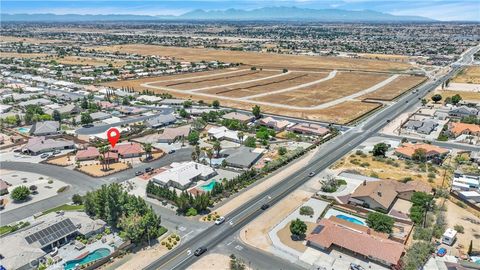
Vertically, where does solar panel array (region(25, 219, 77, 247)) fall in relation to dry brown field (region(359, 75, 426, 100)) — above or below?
below

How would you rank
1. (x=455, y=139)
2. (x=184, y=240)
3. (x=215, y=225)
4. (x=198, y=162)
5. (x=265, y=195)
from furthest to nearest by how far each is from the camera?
(x=455, y=139) < (x=198, y=162) < (x=265, y=195) < (x=215, y=225) < (x=184, y=240)

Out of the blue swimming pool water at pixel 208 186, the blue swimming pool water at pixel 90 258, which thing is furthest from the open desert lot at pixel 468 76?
the blue swimming pool water at pixel 90 258

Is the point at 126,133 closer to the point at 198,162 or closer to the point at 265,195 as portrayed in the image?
the point at 198,162

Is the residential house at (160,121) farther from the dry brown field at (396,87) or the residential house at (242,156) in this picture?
the dry brown field at (396,87)

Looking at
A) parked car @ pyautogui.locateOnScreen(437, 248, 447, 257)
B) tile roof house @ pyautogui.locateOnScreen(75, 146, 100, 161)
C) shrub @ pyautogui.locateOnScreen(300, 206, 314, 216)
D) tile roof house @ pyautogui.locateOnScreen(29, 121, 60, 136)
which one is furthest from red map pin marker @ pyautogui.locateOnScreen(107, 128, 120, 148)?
parked car @ pyautogui.locateOnScreen(437, 248, 447, 257)

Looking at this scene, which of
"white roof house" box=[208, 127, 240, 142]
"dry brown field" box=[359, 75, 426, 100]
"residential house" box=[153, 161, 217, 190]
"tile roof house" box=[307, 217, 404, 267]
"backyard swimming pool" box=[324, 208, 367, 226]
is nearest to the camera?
"tile roof house" box=[307, 217, 404, 267]

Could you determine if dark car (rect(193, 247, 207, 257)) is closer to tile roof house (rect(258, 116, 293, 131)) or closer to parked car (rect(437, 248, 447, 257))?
parked car (rect(437, 248, 447, 257))

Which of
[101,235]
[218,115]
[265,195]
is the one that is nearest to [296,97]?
[218,115]
